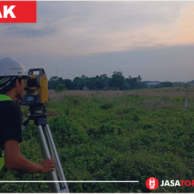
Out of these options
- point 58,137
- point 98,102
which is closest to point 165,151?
point 58,137

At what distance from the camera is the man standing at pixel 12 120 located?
4.30 feet

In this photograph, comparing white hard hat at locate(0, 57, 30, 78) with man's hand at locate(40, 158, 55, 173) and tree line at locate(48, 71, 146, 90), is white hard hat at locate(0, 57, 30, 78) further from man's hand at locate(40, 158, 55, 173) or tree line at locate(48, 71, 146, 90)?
tree line at locate(48, 71, 146, 90)

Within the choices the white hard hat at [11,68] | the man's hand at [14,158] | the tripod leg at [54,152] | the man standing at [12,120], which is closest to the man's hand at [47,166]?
the man standing at [12,120]

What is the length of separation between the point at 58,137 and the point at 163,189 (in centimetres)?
317

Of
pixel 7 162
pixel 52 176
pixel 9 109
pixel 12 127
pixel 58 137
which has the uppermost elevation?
pixel 9 109

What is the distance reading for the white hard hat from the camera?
153cm

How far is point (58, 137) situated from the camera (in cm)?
554

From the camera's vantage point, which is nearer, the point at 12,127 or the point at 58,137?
the point at 12,127

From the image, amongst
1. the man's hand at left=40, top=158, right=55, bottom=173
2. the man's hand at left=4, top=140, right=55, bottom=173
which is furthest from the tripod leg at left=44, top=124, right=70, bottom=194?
the man's hand at left=4, top=140, right=55, bottom=173

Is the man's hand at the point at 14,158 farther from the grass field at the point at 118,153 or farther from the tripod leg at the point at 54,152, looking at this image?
the grass field at the point at 118,153

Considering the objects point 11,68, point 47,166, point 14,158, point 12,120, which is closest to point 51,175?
point 47,166

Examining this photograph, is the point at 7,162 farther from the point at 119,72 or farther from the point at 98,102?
the point at 119,72

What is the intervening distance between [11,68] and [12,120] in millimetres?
425

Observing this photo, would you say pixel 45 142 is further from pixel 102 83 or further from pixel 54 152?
pixel 102 83
